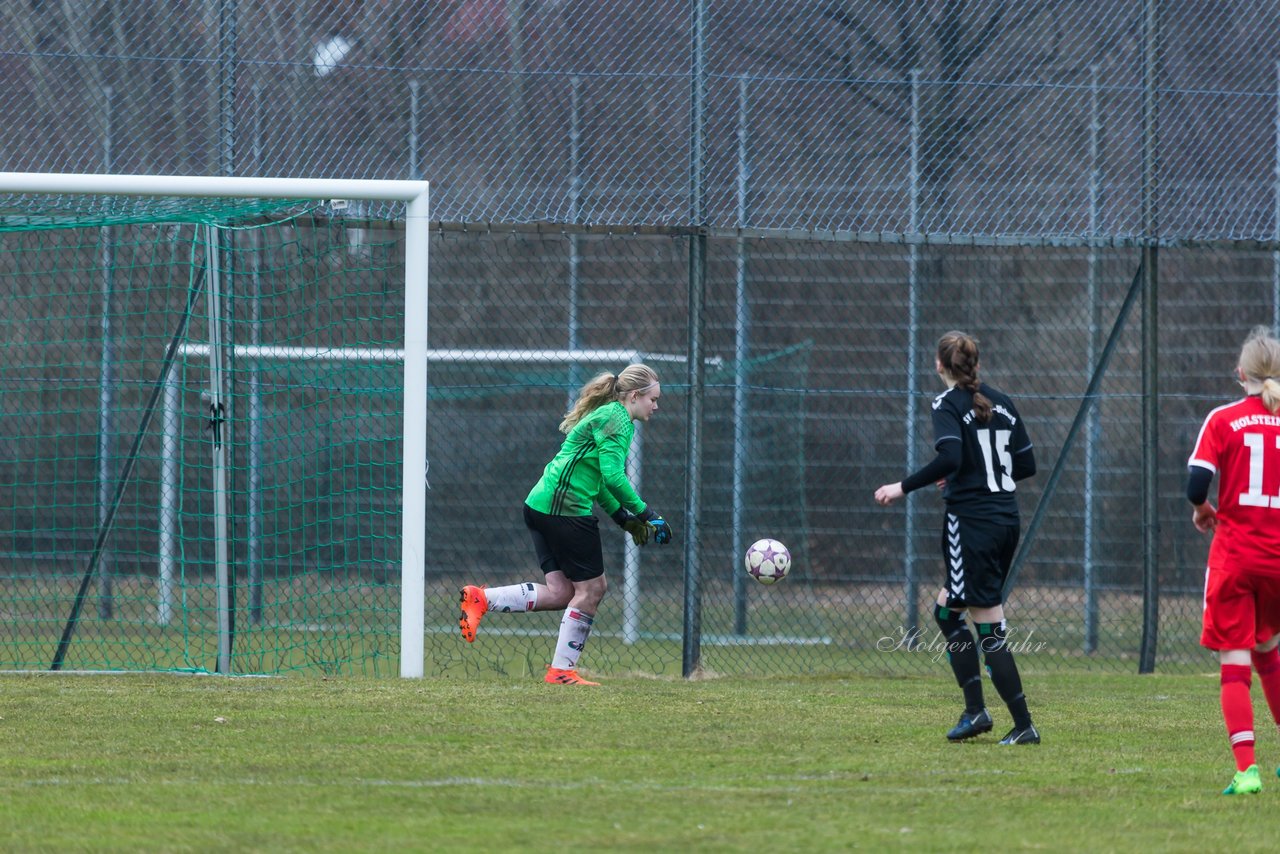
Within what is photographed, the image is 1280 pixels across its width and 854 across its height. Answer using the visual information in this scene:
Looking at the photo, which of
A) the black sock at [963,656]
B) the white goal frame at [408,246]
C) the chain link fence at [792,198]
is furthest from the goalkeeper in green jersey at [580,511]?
the black sock at [963,656]

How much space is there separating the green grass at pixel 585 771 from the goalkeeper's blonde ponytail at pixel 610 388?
1548 mm

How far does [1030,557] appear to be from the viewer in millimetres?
12500

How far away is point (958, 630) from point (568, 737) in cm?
176

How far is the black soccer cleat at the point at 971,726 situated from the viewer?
6.76 metres

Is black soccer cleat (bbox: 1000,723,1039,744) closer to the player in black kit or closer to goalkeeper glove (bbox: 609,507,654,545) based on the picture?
the player in black kit

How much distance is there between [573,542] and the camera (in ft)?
29.0

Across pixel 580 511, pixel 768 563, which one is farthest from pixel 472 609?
pixel 768 563

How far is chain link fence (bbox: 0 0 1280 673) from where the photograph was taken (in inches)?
413

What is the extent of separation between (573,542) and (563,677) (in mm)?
752

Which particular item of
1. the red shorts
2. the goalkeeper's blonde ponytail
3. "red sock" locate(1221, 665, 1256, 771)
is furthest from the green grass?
the goalkeeper's blonde ponytail

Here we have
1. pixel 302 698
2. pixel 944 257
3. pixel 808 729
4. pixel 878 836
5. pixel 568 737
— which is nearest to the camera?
pixel 878 836

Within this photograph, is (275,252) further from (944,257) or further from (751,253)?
(944,257)

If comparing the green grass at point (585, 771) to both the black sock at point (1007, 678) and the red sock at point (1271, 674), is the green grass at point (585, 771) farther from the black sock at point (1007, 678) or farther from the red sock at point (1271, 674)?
the red sock at point (1271, 674)

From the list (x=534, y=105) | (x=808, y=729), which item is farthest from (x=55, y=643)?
(x=808, y=729)
